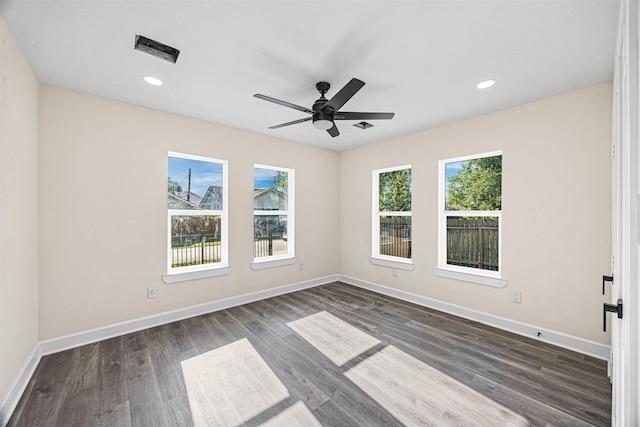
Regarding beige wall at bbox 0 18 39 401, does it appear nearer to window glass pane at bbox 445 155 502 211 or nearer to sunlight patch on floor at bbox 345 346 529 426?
sunlight patch on floor at bbox 345 346 529 426

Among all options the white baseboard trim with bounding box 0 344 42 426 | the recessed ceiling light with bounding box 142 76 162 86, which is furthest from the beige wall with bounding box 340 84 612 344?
the white baseboard trim with bounding box 0 344 42 426

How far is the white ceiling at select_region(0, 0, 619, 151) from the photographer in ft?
5.32

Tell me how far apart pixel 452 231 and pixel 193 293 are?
3.58 metres

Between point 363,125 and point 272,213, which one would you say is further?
point 272,213

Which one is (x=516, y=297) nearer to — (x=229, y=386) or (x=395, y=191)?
(x=395, y=191)

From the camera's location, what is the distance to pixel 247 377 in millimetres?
2186

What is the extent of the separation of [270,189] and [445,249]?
111 inches

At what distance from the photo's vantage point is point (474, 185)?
11.4 feet

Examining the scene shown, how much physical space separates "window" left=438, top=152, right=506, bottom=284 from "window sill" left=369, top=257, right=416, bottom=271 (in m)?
0.47

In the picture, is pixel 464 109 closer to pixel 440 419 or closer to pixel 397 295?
pixel 397 295

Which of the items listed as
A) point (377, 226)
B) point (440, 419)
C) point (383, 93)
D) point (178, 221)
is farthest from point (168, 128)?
point (440, 419)

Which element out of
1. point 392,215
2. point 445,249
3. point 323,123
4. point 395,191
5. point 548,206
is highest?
point 323,123

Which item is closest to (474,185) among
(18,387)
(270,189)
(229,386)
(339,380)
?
(339,380)

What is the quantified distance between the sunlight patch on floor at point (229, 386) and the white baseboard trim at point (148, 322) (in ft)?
3.32
